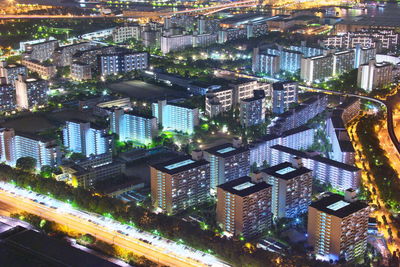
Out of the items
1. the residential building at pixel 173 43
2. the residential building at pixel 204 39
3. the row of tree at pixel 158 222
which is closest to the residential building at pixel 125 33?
the residential building at pixel 173 43

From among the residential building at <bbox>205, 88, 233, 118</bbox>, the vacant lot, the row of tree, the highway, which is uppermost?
the residential building at <bbox>205, 88, 233, 118</bbox>

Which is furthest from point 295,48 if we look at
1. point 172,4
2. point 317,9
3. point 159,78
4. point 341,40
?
point 172,4

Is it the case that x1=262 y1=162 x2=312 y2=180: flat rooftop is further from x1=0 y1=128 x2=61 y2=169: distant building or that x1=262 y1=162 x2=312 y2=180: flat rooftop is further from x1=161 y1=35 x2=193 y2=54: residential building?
x1=161 y1=35 x2=193 y2=54: residential building

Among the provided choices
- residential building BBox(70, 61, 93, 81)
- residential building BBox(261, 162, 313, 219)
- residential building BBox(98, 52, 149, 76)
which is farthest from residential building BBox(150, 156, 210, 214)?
residential building BBox(98, 52, 149, 76)

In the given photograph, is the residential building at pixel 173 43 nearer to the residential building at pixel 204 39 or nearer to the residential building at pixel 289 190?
the residential building at pixel 204 39

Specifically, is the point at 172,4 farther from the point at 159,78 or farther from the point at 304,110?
the point at 304,110

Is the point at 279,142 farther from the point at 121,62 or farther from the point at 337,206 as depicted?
the point at 121,62
